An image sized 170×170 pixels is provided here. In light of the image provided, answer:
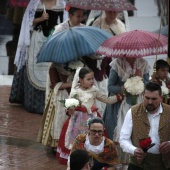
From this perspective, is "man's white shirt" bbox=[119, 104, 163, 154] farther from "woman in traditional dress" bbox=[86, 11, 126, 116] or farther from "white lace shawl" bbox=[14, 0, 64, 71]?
"white lace shawl" bbox=[14, 0, 64, 71]

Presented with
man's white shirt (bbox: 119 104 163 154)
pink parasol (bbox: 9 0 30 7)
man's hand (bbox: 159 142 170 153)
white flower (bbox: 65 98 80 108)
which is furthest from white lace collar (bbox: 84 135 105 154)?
pink parasol (bbox: 9 0 30 7)

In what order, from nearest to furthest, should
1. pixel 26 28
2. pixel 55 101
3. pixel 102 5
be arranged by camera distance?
pixel 55 101
pixel 102 5
pixel 26 28

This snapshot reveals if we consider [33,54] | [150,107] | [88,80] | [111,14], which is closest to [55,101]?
[88,80]

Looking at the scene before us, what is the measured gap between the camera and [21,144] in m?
11.6

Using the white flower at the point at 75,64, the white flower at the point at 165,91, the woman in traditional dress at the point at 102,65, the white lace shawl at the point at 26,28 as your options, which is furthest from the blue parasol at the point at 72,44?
the white lace shawl at the point at 26,28

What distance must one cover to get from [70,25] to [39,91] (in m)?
2.61

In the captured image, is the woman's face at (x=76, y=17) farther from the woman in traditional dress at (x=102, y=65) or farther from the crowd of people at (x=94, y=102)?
the woman in traditional dress at (x=102, y=65)

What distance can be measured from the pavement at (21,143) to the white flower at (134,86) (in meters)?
1.38

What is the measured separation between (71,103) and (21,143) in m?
2.13

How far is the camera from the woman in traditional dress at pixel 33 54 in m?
13.0

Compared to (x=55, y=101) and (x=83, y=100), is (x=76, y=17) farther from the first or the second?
(x=83, y=100)

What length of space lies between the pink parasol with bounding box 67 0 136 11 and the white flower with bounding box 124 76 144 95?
1.65 m

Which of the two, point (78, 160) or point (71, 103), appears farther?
point (71, 103)

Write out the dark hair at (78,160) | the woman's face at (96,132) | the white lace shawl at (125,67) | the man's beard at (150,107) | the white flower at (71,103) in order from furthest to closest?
the white lace shawl at (125,67), the white flower at (71,103), the woman's face at (96,132), the man's beard at (150,107), the dark hair at (78,160)
